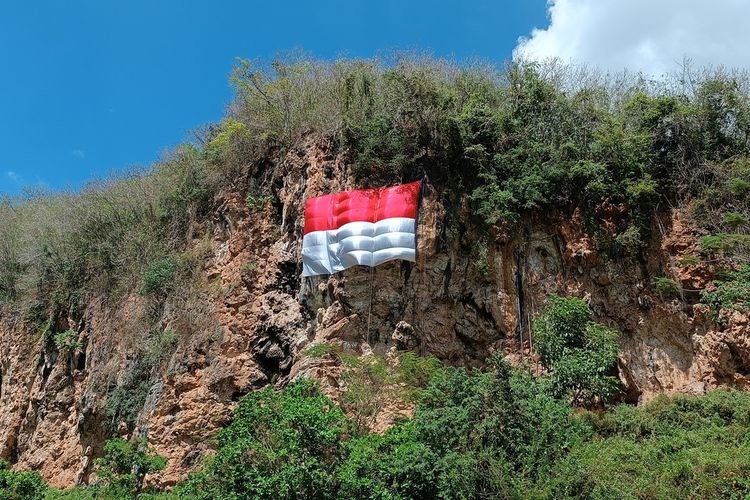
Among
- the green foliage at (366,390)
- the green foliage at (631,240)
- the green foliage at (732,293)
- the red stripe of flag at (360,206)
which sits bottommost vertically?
the green foliage at (366,390)

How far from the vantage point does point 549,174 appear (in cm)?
1580

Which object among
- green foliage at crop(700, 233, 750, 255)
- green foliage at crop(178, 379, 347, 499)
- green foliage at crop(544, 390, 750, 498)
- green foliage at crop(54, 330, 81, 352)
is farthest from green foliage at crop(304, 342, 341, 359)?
green foliage at crop(54, 330, 81, 352)

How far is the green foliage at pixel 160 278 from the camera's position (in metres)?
19.0

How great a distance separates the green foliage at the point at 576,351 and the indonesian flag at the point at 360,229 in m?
3.27

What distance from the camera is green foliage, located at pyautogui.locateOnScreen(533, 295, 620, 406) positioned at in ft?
43.7

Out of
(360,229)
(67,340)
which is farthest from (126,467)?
(67,340)

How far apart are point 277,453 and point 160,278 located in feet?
32.3

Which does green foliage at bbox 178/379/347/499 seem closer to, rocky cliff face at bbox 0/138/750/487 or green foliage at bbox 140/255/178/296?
rocky cliff face at bbox 0/138/750/487

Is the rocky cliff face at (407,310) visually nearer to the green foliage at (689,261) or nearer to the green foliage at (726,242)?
the green foliage at (689,261)

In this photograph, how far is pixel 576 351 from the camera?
45.0 feet

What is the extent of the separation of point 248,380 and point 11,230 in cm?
1560

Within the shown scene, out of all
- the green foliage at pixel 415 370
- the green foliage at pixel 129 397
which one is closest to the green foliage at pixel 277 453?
the green foliage at pixel 415 370

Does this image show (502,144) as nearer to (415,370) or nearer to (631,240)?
(631,240)

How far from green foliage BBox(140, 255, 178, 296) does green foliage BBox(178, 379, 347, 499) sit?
838 centimetres
